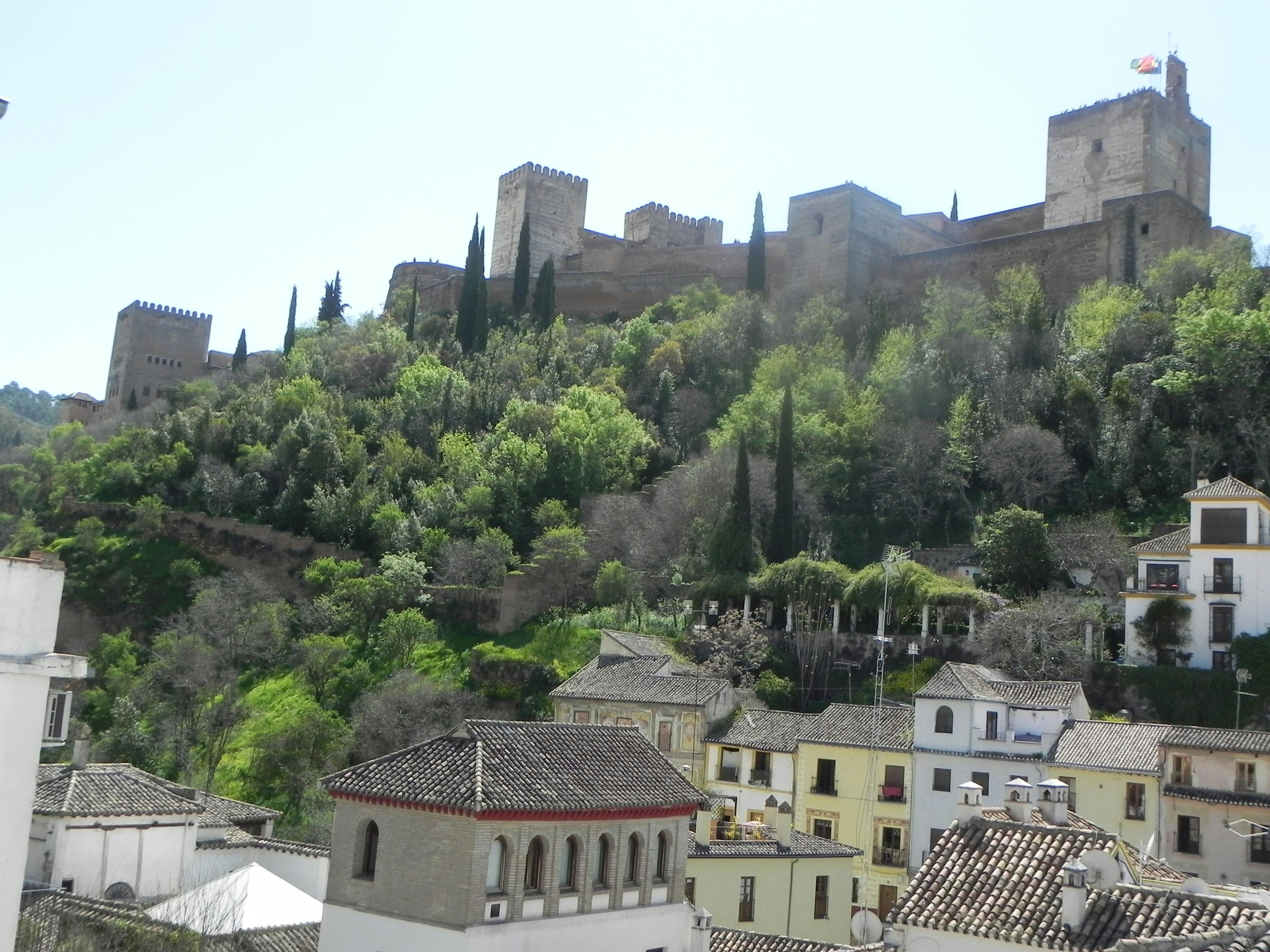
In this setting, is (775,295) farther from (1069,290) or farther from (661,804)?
(661,804)

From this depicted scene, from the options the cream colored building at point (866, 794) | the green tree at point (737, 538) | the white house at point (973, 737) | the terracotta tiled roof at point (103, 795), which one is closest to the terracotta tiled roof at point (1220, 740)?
the white house at point (973, 737)

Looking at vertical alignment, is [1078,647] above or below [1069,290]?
below

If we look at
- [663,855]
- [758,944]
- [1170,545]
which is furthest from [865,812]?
[663,855]

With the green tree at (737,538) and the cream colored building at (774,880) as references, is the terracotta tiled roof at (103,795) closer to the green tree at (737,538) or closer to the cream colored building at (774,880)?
the cream colored building at (774,880)

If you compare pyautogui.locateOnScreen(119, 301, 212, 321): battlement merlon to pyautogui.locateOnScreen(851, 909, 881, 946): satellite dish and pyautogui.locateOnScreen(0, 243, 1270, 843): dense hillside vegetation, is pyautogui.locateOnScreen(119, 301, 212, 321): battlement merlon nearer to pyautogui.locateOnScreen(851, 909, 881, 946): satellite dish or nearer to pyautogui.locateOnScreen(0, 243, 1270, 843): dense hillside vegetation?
pyautogui.locateOnScreen(0, 243, 1270, 843): dense hillside vegetation

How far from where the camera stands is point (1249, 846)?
26.6m

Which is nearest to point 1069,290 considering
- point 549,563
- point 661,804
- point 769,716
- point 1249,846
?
point 549,563

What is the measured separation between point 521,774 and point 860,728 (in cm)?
1773

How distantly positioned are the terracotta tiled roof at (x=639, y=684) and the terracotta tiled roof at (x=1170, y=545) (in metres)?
12.8

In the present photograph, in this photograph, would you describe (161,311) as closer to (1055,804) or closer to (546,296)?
(546,296)

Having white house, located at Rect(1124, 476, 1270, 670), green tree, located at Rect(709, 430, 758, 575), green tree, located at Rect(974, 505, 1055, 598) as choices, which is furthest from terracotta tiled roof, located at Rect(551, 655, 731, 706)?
white house, located at Rect(1124, 476, 1270, 670)

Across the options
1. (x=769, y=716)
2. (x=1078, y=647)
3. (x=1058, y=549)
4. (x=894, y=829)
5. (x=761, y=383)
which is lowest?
(x=894, y=829)

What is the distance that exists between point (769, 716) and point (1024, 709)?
8.08m

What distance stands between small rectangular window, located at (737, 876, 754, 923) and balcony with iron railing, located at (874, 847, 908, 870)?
728cm
